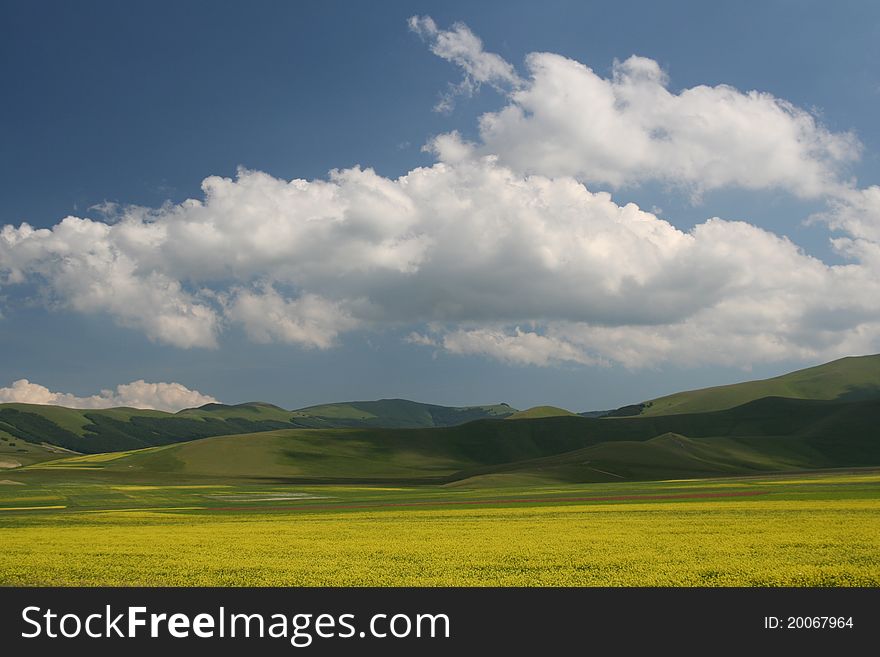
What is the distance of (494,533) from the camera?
41594 mm

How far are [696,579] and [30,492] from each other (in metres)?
118

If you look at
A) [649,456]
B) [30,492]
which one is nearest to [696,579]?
[30,492]

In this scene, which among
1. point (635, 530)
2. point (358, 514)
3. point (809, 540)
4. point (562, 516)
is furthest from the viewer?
point (358, 514)
